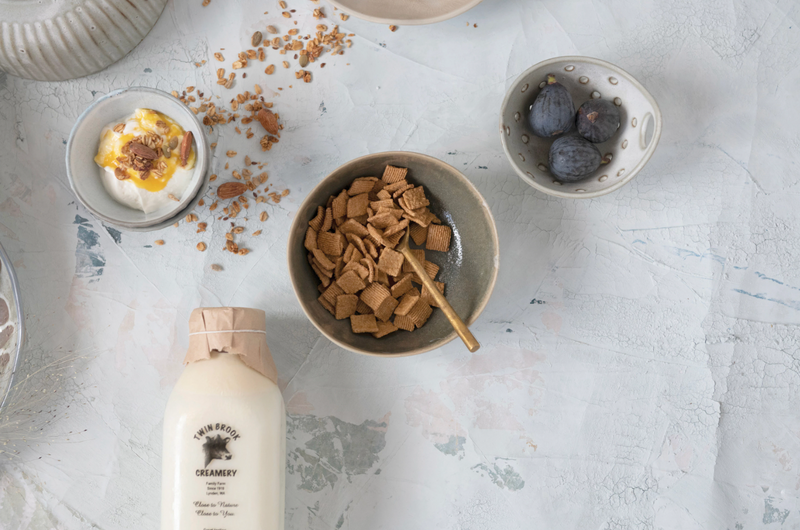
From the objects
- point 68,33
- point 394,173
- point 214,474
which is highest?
point 68,33

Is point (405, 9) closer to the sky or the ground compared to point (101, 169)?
closer to the sky

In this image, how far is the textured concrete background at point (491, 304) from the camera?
880mm

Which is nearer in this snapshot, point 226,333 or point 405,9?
point 226,333

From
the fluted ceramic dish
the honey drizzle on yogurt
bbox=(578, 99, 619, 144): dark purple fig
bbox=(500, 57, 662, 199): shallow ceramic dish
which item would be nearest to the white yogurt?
the honey drizzle on yogurt

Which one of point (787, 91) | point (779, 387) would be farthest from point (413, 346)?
point (787, 91)

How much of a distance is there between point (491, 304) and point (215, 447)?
0.47m

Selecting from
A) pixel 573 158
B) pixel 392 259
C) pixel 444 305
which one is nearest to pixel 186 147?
pixel 392 259

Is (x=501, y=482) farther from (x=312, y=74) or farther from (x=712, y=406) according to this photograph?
(x=312, y=74)

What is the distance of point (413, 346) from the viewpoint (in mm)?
844

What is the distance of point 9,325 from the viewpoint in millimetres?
850

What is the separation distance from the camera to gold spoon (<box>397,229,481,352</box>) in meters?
0.77

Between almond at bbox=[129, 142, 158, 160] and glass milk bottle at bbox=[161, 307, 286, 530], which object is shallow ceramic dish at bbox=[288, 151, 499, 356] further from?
almond at bbox=[129, 142, 158, 160]

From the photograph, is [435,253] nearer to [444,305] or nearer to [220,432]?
[444,305]

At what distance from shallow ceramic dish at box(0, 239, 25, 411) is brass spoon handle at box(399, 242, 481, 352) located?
613mm
